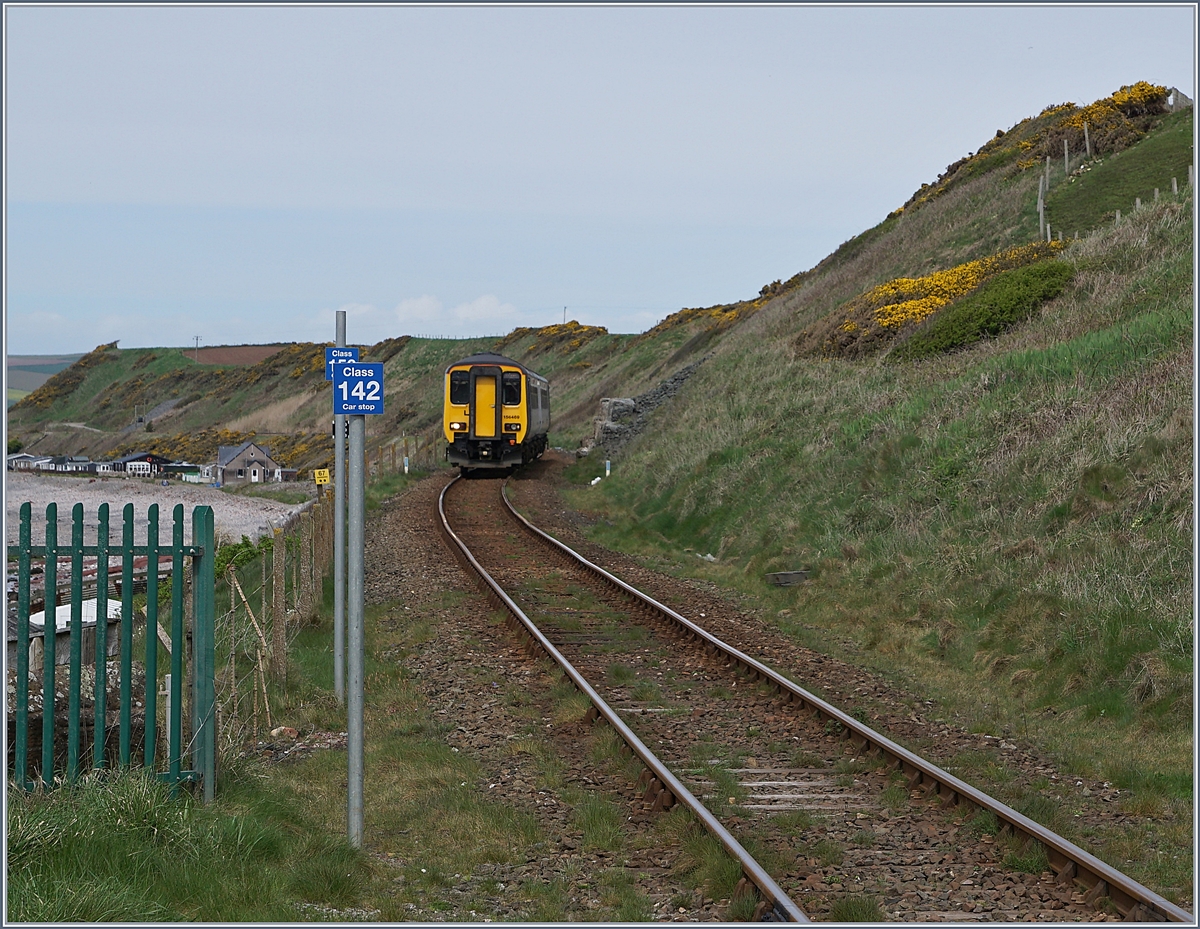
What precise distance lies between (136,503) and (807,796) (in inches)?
1593

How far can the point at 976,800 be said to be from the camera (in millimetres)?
6691

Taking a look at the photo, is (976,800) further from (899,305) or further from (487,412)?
(487,412)

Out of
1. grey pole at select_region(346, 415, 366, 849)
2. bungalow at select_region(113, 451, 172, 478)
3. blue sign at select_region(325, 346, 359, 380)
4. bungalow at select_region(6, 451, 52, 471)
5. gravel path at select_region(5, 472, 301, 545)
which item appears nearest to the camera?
grey pole at select_region(346, 415, 366, 849)

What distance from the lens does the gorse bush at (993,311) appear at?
842 inches

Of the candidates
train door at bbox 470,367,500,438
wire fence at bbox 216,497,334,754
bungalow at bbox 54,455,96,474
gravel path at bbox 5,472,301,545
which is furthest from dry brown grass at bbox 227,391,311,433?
wire fence at bbox 216,497,334,754

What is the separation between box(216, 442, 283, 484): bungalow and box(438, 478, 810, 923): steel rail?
44.3 metres

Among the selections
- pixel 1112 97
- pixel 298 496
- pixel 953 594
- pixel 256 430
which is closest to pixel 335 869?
pixel 953 594

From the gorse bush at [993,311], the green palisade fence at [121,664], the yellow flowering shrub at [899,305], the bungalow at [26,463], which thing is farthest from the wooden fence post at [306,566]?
the bungalow at [26,463]

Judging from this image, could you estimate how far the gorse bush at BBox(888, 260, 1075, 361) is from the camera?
21391mm

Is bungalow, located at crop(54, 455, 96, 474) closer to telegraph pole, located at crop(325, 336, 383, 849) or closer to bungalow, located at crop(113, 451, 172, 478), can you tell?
bungalow, located at crop(113, 451, 172, 478)

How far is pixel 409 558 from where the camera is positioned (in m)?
18.5

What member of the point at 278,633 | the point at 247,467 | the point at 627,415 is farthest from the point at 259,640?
the point at 247,467

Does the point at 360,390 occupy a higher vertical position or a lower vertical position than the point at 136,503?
higher

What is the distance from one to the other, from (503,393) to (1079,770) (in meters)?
25.5
